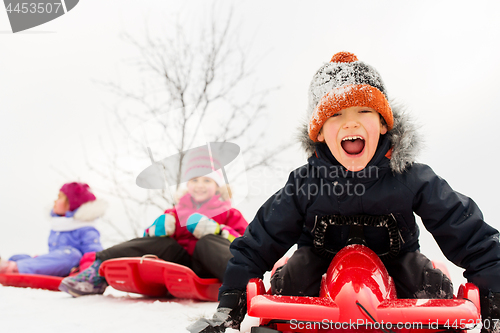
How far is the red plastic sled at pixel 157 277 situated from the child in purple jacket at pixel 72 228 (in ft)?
3.13

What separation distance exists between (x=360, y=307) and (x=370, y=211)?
380mm

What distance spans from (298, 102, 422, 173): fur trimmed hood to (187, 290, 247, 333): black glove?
1.93 ft

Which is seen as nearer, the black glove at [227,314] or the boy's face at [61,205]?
the black glove at [227,314]

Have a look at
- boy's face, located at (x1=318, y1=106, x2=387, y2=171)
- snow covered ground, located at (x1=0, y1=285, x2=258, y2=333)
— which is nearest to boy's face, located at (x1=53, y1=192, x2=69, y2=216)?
snow covered ground, located at (x1=0, y1=285, x2=258, y2=333)

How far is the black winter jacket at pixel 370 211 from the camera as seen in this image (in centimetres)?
103

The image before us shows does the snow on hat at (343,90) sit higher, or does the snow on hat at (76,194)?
the snow on hat at (343,90)

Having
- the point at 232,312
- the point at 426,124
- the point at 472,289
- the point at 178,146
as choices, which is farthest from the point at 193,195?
the point at 472,289

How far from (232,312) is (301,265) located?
26 centimetres

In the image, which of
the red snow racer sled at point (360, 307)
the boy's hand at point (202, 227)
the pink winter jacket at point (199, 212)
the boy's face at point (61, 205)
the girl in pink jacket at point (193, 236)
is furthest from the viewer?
the boy's face at point (61, 205)

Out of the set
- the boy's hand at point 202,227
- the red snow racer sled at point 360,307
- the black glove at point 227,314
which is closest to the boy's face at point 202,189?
the boy's hand at point 202,227

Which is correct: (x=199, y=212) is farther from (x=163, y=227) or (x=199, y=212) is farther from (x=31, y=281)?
(x=31, y=281)

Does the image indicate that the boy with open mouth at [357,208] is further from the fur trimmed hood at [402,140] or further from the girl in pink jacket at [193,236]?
the girl in pink jacket at [193,236]

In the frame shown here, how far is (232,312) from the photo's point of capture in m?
1.06

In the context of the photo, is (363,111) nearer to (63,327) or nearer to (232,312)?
(232,312)
